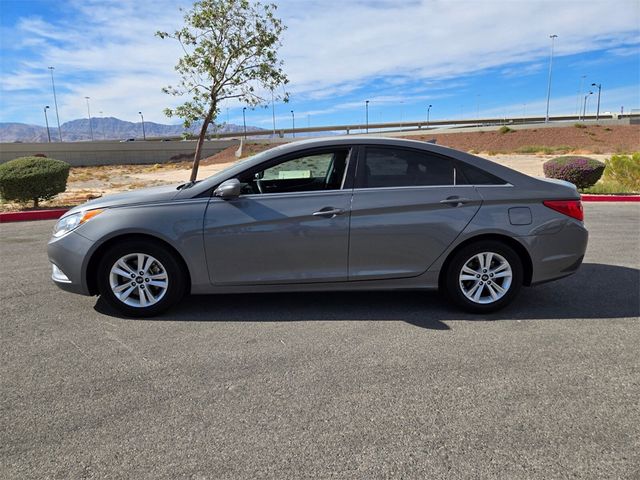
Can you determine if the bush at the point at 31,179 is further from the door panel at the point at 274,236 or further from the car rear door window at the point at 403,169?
the car rear door window at the point at 403,169

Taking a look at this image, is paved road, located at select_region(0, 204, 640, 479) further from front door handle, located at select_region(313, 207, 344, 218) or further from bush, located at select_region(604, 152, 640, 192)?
bush, located at select_region(604, 152, 640, 192)

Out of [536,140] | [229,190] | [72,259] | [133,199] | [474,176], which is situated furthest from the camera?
[536,140]

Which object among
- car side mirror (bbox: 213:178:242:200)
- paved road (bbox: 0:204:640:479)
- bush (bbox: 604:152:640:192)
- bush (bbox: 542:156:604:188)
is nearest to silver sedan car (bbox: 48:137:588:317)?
car side mirror (bbox: 213:178:242:200)

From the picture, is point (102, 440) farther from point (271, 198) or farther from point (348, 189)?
point (348, 189)

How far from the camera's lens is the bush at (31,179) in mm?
11547

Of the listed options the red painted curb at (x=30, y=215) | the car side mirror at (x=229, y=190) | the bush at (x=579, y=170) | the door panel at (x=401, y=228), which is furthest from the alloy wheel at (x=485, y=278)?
the bush at (x=579, y=170)

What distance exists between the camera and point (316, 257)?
163 inches

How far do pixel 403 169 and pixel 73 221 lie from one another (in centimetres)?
302

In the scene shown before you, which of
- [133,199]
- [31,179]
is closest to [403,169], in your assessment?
[133,199]

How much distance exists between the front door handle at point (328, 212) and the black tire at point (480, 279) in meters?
1.13

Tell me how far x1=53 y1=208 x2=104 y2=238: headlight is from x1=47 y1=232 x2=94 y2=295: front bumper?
7 cm

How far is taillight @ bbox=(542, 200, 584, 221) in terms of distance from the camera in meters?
4.31

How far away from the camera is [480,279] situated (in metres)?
4.30

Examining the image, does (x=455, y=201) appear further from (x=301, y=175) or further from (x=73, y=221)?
(x=73, y=221)
